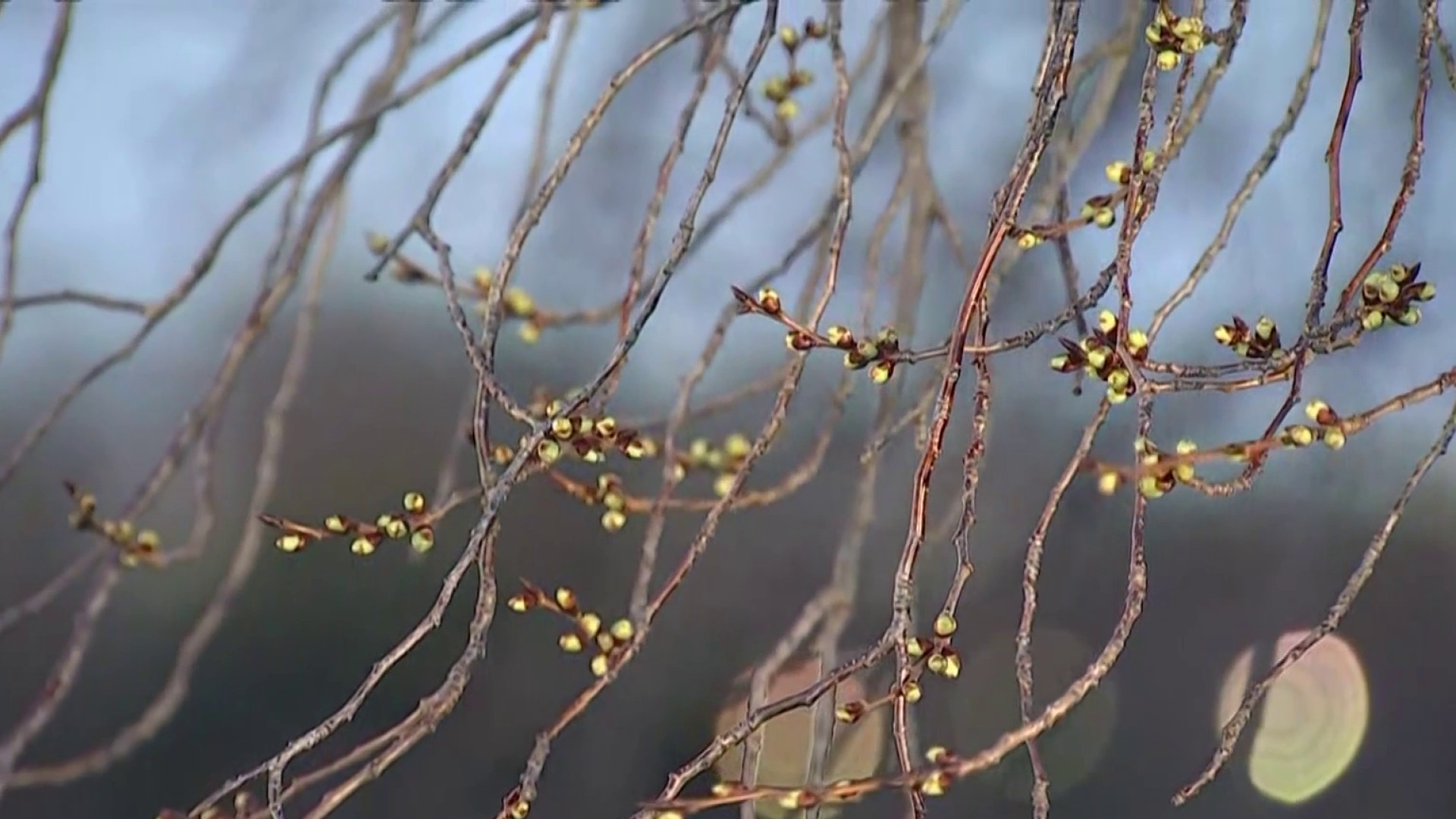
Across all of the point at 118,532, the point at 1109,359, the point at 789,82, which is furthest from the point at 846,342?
the point at 118,532

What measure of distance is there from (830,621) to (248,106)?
2.90ft

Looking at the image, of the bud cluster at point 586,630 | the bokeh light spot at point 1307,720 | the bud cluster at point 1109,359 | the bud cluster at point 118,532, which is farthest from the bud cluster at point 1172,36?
the bokeh light spot at point 1307,720

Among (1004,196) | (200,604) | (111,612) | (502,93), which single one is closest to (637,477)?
(200,604)

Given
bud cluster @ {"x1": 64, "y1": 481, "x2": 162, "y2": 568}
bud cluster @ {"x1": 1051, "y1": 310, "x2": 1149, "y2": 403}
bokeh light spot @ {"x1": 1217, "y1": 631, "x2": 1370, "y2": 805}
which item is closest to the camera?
bud cluster @ {"x1": 1051, "y1": 310, "x2": 1149, "y2": 403}

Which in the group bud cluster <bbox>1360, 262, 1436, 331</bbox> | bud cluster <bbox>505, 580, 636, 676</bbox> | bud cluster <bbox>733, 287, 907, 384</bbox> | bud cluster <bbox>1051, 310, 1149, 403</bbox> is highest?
bud cluster <bbox>1360, 262, 1436, 331</bbox>

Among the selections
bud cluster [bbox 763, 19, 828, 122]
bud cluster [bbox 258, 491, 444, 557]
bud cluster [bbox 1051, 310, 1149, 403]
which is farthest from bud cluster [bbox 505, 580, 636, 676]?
bud cluster [bbox 763, 19, 828, 122]

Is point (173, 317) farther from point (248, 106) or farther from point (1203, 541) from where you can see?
point (1203, 541)

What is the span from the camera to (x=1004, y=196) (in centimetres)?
45

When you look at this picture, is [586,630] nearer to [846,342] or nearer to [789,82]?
[846,342]

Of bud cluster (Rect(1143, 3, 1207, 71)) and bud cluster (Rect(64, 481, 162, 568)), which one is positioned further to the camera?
bud cluster (Rect(64, 481, 162, 568))

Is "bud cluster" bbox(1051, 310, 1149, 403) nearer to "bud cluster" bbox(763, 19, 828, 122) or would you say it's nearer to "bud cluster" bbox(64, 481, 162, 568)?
"bud cluster" bbox(763, 19, 828, 122)

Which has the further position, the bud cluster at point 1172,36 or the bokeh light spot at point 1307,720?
the bokeh light spot at point 1307,720

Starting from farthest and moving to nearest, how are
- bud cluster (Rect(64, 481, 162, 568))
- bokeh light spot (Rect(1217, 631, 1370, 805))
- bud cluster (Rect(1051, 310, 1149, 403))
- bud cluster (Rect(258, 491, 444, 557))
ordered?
bokeh light spot (Rect(1217, 631, 1370, 805)), bud cluster (Rect(64, 481, 162, 568)), bud cluster (Rect(258, 491, 444, 557)), bud cluster (Rect(1051, 310, 1149, 403))

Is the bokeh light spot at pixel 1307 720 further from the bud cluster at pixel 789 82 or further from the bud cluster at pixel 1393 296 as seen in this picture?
the bud cluster at pixel 1393 296
